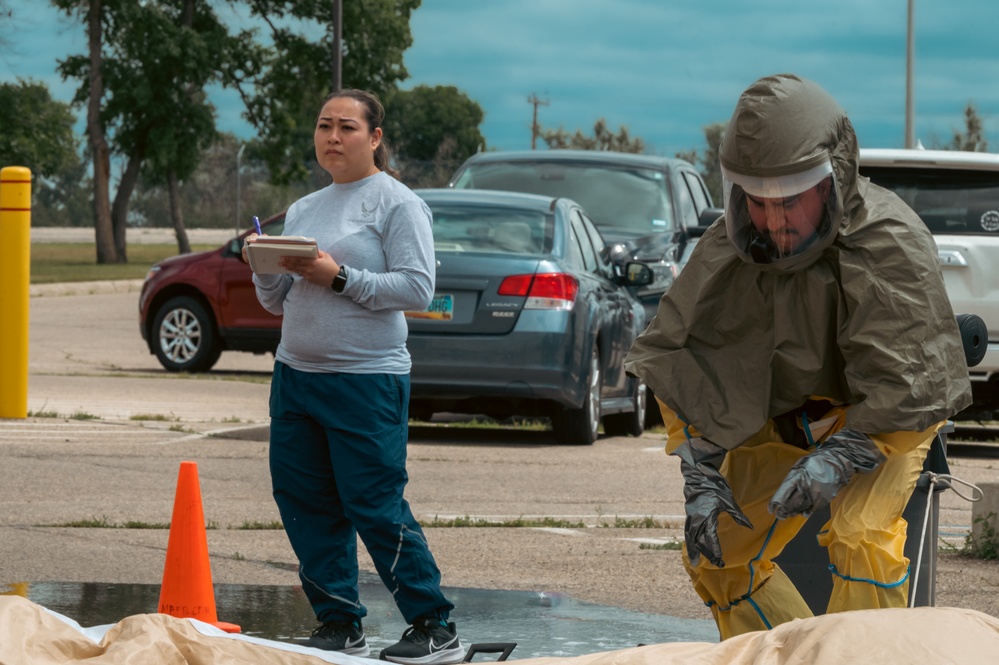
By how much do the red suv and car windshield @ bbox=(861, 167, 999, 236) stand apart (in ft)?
21.7

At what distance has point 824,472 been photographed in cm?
402

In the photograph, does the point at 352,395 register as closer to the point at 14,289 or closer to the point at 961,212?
the point at 961,212

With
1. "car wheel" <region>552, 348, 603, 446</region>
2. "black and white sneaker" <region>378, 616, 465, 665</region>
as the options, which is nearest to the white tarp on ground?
"black and white sneaker" <region>378, 616, 465, 665</region>

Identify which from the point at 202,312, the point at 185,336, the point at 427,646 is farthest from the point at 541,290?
the point at 185,336

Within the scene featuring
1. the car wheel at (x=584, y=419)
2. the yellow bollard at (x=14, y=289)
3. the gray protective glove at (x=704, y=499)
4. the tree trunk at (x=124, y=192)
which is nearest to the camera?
the gray protective glove at (x=704, y=499)

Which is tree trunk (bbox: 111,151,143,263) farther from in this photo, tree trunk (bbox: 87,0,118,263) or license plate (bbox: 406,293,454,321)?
license plate (bbox: 406,293,454,321)

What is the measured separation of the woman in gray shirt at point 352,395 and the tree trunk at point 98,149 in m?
39.5

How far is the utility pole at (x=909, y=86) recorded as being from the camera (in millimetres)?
31031

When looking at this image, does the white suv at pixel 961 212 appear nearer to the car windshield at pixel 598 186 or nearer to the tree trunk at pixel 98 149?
the car windshield at pixel 598 186

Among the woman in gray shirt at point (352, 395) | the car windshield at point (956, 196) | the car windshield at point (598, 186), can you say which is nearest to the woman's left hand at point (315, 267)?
the woman in gray shirt at point (352, 395)

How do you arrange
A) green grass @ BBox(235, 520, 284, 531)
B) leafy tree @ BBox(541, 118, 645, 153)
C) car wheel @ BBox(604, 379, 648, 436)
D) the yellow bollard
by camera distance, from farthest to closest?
leafy tree @ BBox(541, 118, 645, 153) → car wheel @ BBox(604, 379, 648, 436) → the yellow bollard → green grass @ BBox(235, 520, 284, 531)

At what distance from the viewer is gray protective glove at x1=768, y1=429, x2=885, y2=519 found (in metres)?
4.02

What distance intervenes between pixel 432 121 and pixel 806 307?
9158 centimetres

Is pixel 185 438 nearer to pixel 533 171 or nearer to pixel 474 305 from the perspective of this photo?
pixel 474 305
